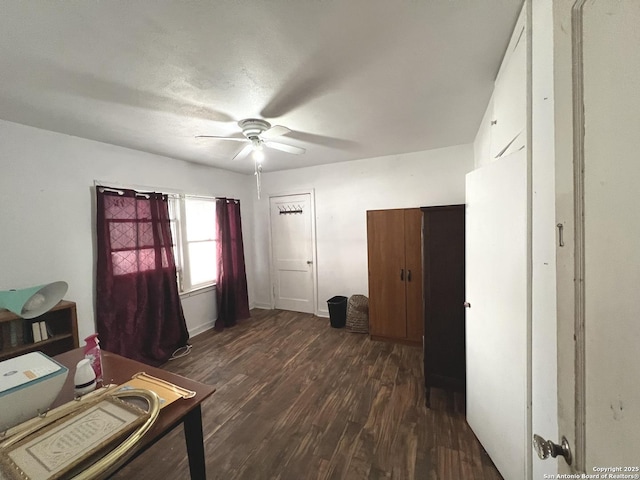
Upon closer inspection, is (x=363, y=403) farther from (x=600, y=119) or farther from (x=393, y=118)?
(x=393, y=118)

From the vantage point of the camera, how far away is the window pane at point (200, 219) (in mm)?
3518

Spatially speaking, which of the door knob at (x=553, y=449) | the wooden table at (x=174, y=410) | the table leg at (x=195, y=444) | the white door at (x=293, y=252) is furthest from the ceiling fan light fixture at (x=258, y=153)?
the door knob at (x=553, y=449)

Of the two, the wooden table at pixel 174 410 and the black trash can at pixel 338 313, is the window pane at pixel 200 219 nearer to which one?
the black trash can at pixel 338 313

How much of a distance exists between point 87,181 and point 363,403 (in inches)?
135

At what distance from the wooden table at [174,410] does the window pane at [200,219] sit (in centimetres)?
239

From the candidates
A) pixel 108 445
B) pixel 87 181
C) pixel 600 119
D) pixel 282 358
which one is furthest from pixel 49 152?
pixel 600 119

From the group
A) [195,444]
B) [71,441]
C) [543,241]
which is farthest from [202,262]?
[543,241]

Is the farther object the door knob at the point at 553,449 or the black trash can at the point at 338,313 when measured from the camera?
the black trash can at the point at 338,313

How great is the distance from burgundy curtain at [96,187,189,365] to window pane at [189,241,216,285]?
18.6 inches

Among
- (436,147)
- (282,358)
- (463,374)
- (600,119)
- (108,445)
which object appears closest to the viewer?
(600,119)

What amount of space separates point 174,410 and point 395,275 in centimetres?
256

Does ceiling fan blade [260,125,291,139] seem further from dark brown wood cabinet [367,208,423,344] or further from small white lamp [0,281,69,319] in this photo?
small white lamp [0,281,69,319]

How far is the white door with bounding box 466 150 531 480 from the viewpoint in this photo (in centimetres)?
116

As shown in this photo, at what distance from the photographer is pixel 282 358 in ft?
9.24
